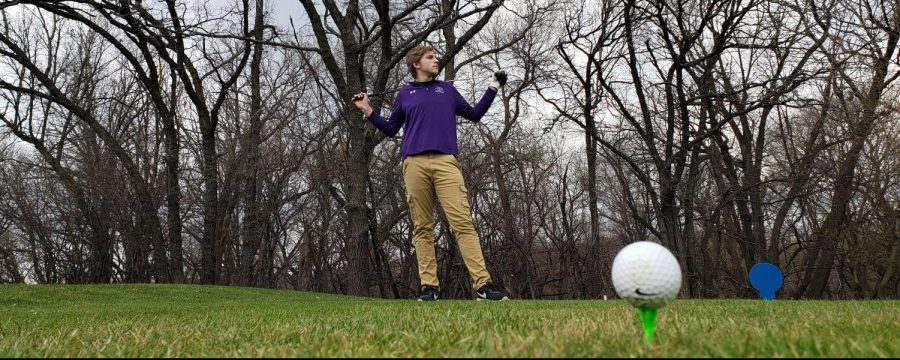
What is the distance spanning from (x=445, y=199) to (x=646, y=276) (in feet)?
13.1

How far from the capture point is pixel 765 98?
39.0 feet

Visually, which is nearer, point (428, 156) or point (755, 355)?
point (755, 355)

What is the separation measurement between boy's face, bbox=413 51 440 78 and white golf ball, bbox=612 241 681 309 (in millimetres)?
4139

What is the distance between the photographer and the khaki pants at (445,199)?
18.9ft

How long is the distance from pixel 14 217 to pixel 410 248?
38.8 feet

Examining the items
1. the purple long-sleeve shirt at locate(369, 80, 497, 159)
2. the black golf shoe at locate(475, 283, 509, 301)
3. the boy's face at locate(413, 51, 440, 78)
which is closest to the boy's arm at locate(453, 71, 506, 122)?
the purple long-sleeve shirt at locate(369, 80, 497, 159)

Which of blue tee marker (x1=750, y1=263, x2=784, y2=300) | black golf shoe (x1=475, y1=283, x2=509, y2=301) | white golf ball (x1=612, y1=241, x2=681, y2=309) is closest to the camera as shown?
white golf ball (x1=612, y1=241, x2=681, y2=309)

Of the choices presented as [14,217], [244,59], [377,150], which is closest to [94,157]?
[14,217]

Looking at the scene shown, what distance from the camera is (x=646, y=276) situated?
1.89m

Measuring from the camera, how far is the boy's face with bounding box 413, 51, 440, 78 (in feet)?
Result: 19.6

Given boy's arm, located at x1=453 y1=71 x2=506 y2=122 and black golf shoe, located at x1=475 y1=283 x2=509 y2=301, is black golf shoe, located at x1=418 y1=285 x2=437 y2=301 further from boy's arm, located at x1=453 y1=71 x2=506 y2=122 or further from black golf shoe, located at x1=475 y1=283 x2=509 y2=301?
boy's arm, located at x1=453 y1=71 x2=506 y2=122

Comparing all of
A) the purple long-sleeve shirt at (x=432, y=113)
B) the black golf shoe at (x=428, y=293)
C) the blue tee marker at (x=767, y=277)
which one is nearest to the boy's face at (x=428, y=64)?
the purple long-sleeve shirt at (x=432, y=113)

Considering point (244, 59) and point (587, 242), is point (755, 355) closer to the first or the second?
point (244, 59)

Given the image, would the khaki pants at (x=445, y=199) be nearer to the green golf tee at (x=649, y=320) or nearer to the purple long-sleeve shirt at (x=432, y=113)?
the purple long-sleeve shirt at (x=432, y=113)
